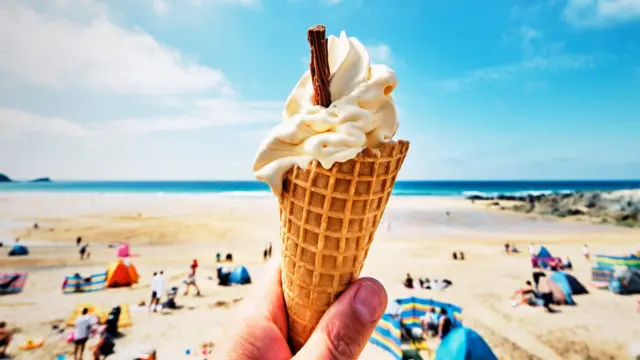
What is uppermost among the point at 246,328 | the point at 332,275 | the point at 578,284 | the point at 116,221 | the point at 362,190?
the point at 362,190

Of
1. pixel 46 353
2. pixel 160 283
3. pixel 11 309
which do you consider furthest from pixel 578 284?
pixel 11 309

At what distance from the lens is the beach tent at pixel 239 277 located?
39.5ft

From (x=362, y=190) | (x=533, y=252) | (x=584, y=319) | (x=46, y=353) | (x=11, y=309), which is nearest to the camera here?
(x=362, y=190)

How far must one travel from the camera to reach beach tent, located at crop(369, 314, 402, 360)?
703cm

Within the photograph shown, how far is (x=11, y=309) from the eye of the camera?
1011 cm

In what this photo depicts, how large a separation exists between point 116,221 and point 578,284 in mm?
30236

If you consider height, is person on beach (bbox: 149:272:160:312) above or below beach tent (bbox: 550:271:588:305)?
below

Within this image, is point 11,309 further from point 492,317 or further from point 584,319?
Answer: point 584,319

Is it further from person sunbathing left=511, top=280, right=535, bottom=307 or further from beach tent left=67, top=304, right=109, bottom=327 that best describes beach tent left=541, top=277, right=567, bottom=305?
beach tent left=67, top=304, right=109, bottom=327

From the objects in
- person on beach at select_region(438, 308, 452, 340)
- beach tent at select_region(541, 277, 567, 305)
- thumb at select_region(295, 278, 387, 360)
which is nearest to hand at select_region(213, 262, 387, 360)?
thumb at select_region(295, 278, 387, 360)

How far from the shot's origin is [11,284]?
11.4 metres

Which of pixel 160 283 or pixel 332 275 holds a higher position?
pixel 332 275

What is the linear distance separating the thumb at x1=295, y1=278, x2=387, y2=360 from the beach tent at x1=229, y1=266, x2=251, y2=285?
33.2ft

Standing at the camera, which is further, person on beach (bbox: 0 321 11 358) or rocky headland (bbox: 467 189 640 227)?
rocky headland (bbox: 467 189 640 227)
